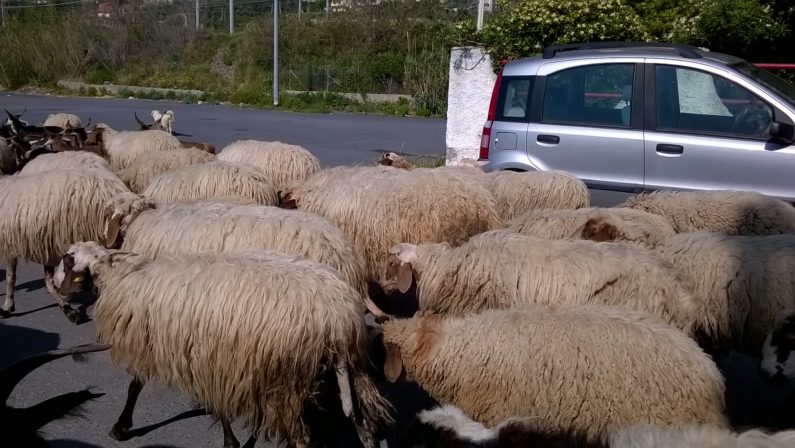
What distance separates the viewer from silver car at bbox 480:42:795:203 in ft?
21.8

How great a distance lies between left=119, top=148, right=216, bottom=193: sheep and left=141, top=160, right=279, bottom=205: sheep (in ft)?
3.36

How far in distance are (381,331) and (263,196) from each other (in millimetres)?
2849

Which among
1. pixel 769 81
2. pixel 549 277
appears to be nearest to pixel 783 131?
pixel 769 81

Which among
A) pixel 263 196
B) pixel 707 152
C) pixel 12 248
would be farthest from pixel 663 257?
pixel 12 248

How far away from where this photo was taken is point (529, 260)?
4.73 meters

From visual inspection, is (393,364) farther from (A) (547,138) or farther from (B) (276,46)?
(B) (276,46)

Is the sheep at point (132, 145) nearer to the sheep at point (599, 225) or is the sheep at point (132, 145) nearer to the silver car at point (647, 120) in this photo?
the silver car at point (647, 120)

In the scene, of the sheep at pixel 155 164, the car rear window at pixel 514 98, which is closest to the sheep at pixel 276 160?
the sheep at pixel 155 164

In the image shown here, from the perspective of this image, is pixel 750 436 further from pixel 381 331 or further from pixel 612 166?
pixel 612 166

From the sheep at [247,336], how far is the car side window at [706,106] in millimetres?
4445

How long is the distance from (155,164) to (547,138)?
4321mm

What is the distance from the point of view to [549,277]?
4.59 meters

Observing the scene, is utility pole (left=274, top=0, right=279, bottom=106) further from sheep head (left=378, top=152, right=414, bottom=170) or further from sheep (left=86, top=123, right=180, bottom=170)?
sheep head (left=378, top=152, right=414, bottom=170)

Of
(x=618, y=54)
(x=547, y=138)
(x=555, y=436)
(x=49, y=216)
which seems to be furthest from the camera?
(x=547, y=138)
